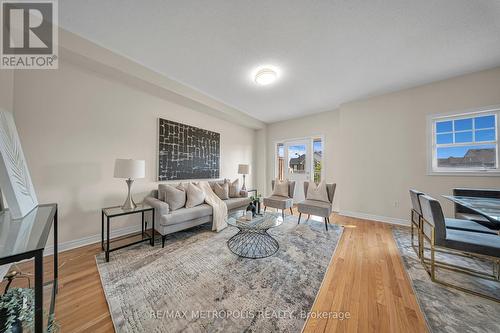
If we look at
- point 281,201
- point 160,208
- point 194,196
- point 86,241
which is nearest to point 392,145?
point 281,201

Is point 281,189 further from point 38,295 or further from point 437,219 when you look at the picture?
point 38,295

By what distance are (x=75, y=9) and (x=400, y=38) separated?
12.0ft

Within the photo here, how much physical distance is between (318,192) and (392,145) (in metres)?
1.86

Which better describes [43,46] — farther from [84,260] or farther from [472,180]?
[472,180]

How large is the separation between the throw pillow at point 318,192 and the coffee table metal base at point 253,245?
1.36 metres

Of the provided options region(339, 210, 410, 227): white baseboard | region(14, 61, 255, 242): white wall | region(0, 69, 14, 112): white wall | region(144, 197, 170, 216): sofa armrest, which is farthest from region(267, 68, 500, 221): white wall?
region(0, 69, 14, 112): white wall

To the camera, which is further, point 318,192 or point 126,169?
point 318,192

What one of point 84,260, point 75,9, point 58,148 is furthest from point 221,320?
point 75,9

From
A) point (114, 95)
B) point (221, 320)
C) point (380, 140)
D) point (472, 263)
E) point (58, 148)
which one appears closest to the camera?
point (221, 320)

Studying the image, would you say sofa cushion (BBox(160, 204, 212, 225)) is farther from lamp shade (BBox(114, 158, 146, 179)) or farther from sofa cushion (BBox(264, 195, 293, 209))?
sofa cushion (BBox(264, 195, 293, 209))

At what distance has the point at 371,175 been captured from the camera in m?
3.74

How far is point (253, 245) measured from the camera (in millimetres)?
2486

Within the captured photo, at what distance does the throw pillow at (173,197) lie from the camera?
2727 millimetres

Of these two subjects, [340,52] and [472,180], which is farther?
[472,180]
